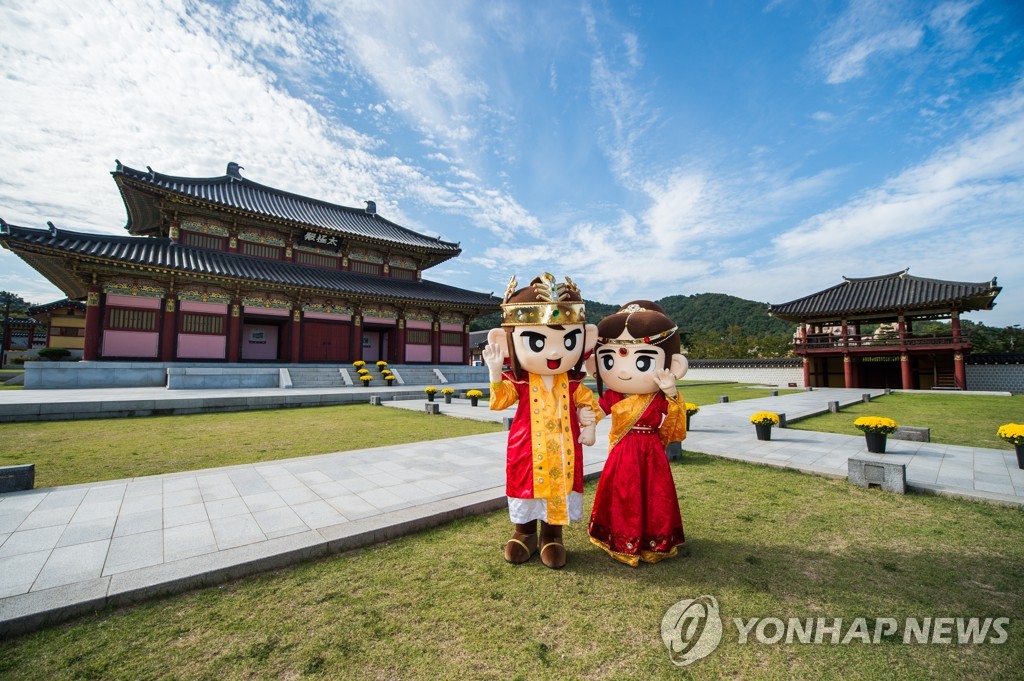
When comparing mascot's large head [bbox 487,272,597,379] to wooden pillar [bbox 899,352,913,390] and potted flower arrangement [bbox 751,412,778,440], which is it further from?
wooden pillar [bbox 899,352,913,390]

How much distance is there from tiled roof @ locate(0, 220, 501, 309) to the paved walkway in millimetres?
14300

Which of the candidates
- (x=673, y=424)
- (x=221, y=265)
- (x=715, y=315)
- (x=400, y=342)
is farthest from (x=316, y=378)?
(x=715, y=315)

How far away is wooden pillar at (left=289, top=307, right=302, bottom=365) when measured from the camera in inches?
790

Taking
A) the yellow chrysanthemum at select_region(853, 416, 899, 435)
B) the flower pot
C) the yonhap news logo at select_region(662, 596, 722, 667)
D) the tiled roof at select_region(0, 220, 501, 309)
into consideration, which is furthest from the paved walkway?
the tiled roof at select_region(0, 220, 501, 309)

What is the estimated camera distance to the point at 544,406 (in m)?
3.36

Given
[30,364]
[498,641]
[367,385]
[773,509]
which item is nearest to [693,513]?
[773,509]

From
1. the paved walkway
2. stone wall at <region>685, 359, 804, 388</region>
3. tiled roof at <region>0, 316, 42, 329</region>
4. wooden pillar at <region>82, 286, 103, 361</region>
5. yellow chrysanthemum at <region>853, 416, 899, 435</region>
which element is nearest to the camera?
the paved walkway

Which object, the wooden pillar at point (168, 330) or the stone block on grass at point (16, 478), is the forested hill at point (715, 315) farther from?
the stone block on grass at point (16, 478)

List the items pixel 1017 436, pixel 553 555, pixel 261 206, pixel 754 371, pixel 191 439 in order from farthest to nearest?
pixel 754 371
pixel 261 206
pixel 191 439
pixel 1017 436
pixel 553 555

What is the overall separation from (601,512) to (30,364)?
20.0 meters

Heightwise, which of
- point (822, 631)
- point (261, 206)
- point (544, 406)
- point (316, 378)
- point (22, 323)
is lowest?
point (822, 631)

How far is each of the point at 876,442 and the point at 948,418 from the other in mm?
7859

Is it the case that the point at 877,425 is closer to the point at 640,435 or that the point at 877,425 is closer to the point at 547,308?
the point at 640,435

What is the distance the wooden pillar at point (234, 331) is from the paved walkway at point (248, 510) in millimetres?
15222
